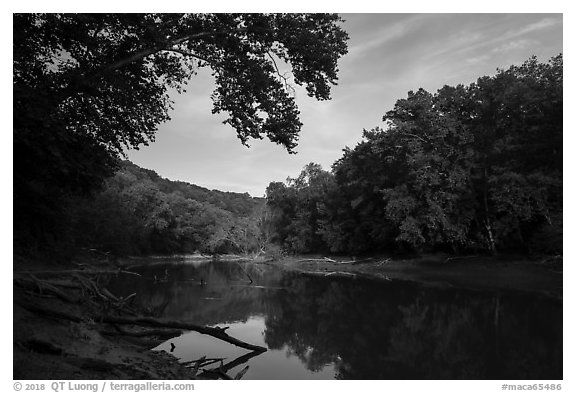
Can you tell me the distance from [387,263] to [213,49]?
34.0 m

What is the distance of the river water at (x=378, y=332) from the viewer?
10.7 m

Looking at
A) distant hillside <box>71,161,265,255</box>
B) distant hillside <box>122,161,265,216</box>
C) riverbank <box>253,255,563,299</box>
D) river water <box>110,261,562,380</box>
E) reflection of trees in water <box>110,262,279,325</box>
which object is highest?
distant hillside <box>122,161,265,216</box>

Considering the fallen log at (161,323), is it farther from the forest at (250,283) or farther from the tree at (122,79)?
the tree at (122,79)

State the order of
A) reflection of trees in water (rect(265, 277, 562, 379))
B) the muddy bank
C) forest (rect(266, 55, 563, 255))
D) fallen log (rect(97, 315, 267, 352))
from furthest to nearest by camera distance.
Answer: forest (rect(266, 55, 563, 255)) → fallen log (rect(97, 315, 267, 352)) → reflection of trees in water (rect(265, 277, 562, 379)) → the muddy bank

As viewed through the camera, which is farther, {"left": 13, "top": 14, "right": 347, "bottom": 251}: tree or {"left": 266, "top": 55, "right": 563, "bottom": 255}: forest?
{"left": 266, "top": 55, "right": 563, "bottom": 255}: forest

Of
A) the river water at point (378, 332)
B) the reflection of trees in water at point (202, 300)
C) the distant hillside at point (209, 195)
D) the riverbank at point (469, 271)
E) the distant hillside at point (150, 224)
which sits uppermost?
the distant hillside at point (209, 195)

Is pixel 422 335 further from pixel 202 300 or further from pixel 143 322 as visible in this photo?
pixel 202 300

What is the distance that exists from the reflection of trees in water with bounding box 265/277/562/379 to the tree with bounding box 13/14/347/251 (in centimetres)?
695

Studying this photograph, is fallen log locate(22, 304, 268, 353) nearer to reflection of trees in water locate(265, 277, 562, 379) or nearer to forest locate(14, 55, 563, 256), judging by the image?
reflection of trees in water locate(265, 277, 562, 379)

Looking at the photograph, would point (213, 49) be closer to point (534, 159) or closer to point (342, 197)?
point (534, 159)

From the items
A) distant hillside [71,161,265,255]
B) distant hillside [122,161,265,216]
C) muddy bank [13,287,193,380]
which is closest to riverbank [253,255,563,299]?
muddy bank [13,287,193,380]

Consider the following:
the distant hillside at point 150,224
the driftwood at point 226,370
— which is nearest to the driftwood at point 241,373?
the driftwood at point 226,370

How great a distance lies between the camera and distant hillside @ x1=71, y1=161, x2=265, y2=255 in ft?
144

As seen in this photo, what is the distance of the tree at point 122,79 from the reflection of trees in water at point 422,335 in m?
6.95
